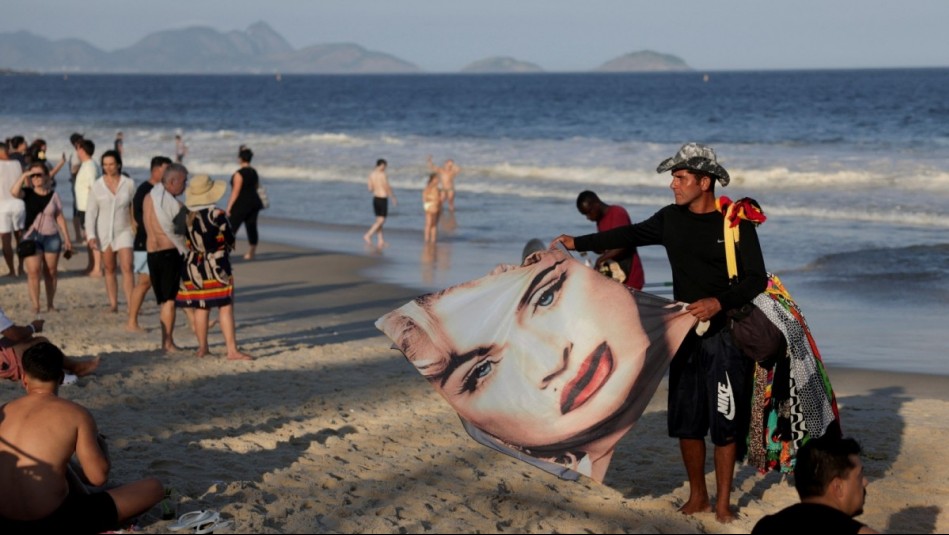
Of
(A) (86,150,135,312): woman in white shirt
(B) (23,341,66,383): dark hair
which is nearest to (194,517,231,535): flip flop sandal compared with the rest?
(B) (23,341,66,383): dark hair

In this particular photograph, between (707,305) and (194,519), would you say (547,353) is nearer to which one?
(707,305)

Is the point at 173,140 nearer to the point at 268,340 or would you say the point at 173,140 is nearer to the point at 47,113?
the point at 47,113

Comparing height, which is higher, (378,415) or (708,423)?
(708,423)

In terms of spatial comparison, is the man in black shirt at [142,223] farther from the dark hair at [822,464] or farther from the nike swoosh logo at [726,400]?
the dark hair at [822,464]

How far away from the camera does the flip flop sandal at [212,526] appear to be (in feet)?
17.4

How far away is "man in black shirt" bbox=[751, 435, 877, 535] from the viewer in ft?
13.7

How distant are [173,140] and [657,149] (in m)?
21.4

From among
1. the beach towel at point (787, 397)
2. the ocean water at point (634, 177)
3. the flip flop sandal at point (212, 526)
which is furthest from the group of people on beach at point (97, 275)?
the ocean water at point (634, 177)

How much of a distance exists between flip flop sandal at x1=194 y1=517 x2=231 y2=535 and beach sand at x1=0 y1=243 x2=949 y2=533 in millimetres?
55

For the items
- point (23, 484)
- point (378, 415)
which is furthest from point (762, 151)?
point (23, 484)

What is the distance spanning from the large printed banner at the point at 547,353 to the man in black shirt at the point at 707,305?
0.12m

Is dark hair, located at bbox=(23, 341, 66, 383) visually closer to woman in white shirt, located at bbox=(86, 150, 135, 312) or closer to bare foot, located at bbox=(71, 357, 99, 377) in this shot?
bare foot, located at bbox=(71, 357, 99, 377)

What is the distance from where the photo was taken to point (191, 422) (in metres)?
7.43

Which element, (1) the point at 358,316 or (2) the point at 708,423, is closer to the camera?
(2) the point at 708,423
